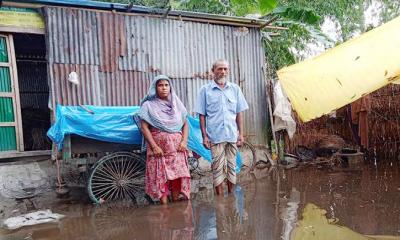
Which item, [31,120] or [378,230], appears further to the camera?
[31,120]

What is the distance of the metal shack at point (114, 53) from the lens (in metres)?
6.29

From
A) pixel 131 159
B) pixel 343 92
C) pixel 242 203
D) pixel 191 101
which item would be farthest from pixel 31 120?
pixel 343 92

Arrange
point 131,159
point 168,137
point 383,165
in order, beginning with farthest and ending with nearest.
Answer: point 383,165 < point 131,159 < point 168,137

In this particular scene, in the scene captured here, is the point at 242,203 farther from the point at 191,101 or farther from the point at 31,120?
the point at 31,120

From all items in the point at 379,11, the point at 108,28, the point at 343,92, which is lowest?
the point at 343,92

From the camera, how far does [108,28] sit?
6.82 metres

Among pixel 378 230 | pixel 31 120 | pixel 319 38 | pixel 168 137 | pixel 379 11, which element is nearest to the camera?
pixel 378 230

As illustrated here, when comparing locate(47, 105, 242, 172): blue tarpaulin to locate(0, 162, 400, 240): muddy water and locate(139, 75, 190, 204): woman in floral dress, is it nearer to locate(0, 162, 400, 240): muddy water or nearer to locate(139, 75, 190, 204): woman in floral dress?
locate(139, 75, 190, 204): woman in floral dress

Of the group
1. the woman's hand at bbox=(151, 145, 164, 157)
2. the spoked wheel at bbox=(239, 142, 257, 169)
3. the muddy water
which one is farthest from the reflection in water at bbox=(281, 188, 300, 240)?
the spoked wheel at bbox=(239, 142, 257, 169)

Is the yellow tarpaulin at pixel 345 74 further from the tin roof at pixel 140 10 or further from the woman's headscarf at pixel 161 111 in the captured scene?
the woman's headscarf at pixel 161 111

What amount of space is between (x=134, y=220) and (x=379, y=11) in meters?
23.7

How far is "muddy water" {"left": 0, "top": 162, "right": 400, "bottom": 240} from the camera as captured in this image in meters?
3.53

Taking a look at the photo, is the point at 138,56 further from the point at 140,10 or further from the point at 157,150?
the point at 157,150

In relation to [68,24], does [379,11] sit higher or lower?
higher
